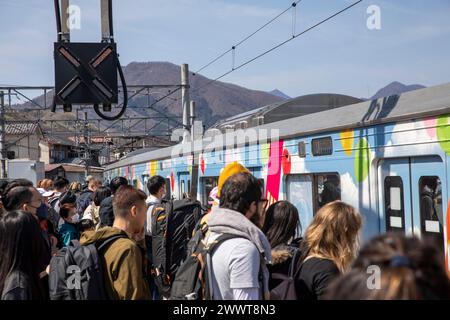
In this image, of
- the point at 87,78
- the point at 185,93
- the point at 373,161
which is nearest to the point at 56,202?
the point at 87,78

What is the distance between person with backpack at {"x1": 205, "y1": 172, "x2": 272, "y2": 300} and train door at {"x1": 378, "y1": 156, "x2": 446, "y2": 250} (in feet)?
6.87

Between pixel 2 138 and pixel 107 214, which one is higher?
pixel 2 138

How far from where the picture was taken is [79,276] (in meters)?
3.21

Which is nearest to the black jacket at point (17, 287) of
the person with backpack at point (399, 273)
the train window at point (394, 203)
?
the person with backpack at point (399, 273)

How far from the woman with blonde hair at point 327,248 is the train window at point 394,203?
2052 millimetres

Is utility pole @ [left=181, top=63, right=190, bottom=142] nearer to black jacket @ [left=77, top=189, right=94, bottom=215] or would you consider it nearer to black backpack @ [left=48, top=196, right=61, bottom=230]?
black jacket @ [left=77, top=189, right=94, bottom=215]

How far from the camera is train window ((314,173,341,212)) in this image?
20.5ft

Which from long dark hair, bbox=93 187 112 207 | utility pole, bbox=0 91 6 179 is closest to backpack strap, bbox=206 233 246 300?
long dark hair, bbox=93 187 112 207

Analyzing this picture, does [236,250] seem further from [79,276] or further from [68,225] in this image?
[68,225]

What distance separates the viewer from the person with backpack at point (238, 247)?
2.88m

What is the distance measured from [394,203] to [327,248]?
226 centimetres

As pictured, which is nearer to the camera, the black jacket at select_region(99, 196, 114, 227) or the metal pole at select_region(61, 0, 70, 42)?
the metal pole at select_region(61, 0, 70, 42)
